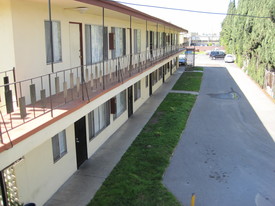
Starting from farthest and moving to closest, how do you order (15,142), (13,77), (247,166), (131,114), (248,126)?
(131,114)
(248,126)
(247,166)
(13,77)
(15,142)

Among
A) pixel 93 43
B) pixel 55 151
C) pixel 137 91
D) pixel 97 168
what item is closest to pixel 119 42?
pixel 93 43

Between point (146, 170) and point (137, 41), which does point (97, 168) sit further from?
point (137, 41)

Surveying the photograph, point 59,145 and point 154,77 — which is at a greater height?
point 154,77

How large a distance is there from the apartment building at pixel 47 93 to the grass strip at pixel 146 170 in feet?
5.01

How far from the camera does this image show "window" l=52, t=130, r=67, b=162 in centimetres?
922

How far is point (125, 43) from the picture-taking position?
16.7 m

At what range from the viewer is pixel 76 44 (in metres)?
11.0

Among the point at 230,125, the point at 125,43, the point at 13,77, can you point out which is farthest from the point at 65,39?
the point at 230,125

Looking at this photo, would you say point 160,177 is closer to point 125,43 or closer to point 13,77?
point 13,77

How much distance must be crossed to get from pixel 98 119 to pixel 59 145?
11.1ft

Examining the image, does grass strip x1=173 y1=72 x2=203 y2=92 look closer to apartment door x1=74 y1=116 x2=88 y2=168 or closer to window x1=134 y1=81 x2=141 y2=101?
window x1=134 y1=81 x2=141 y2=101

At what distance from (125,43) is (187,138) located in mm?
6330

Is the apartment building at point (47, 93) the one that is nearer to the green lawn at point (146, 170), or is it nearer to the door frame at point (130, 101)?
the green lawn at point (146, 170)

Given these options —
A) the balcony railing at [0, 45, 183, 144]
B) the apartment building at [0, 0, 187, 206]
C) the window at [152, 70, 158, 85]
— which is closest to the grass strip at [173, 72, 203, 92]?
the window at [152, 70, 158, 85]
